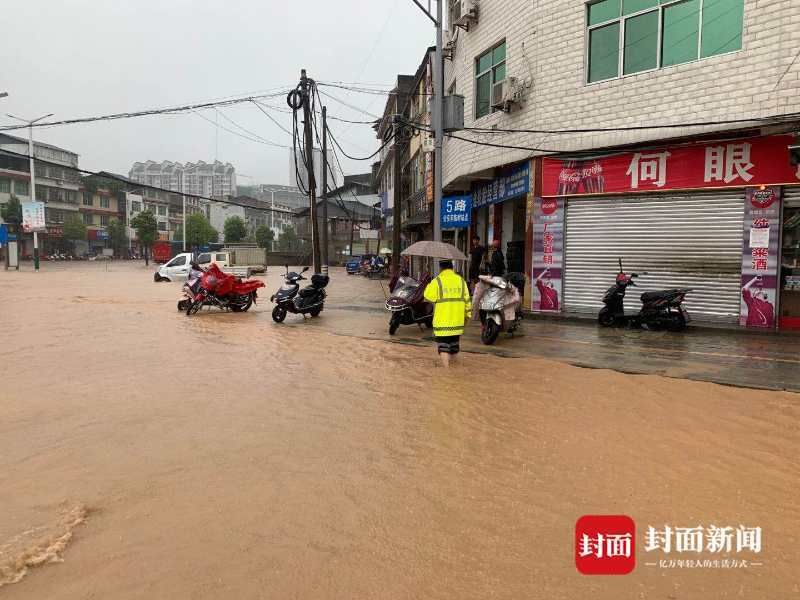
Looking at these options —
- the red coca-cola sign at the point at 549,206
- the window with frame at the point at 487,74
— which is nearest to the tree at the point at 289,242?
the window with frame at the point at 487,74

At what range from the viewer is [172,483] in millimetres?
3973

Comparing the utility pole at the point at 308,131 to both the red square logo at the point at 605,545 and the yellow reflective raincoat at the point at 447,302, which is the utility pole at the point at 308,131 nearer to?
the yellow reflective raincoat at the point at 447,302

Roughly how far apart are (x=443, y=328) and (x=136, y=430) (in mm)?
3982

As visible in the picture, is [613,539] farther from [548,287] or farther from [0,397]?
[548,287]

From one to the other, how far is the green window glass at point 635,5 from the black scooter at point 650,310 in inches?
209

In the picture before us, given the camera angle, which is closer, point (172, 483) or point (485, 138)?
point (172, 483)

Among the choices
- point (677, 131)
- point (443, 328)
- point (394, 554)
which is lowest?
point (394, 554)

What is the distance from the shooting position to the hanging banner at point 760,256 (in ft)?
35.0

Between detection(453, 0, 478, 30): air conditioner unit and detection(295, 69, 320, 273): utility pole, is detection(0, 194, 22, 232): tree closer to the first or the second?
detection(295, 69, 320, 273): utility pole

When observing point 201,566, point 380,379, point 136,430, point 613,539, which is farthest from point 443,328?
point 201,566

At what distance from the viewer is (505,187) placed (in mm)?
15680

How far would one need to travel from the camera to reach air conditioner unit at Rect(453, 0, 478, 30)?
16125 mm

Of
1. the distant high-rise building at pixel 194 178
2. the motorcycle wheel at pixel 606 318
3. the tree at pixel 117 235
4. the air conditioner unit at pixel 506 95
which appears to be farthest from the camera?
the distant high-rise building at pixel 194 178

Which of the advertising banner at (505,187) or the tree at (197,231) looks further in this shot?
the tree at (197,231)
